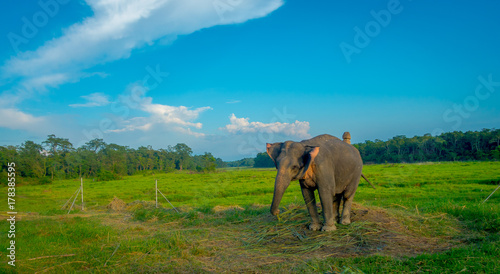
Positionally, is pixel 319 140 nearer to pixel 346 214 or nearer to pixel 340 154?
pixel 340 154

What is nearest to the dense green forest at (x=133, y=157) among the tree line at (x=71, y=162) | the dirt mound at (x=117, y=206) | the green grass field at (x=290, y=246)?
the tree line at (x=71, y=162)

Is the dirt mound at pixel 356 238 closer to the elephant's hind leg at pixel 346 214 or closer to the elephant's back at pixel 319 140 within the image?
the elephant's hind leg at pixel 346 214

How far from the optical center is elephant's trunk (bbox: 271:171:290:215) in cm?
602

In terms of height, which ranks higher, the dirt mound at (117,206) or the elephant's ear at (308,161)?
the elephant's ear at (308,161)

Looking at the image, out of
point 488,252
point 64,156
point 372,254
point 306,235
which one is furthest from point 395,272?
point 64,156

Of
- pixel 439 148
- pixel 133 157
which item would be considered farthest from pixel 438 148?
pixel 133 157

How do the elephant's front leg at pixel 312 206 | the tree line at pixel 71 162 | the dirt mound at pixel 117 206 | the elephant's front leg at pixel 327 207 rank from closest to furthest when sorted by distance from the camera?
the elephant's front leg at pixel 327 207, the elephant's front leg at pixel 312 206, the dirt mound at pixel 117 206, the tree line at pixel 71 162

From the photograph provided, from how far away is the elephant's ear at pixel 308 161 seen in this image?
254 inches

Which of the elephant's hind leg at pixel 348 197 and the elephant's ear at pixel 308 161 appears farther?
the elephant's hind leg at pixel 348 197

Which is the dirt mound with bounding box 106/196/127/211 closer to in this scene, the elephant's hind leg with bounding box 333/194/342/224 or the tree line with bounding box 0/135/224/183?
the elephant's hind leg with bounding box 333/194/342/224

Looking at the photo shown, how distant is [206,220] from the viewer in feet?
33.7

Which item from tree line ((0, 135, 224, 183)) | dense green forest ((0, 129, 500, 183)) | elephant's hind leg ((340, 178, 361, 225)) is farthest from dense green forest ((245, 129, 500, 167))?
elephant's hind leg ((340, 178, 361, 225))

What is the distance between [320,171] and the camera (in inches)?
266

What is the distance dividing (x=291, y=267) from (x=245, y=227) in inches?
139
